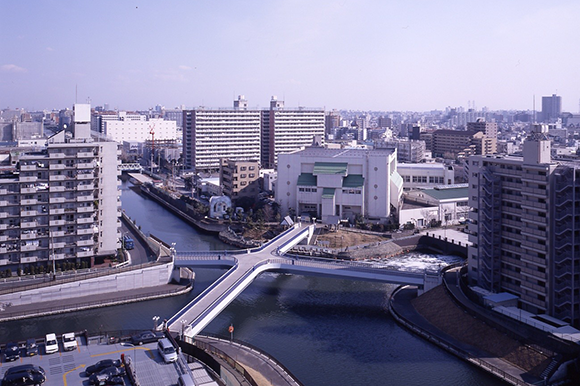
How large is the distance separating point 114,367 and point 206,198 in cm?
1446

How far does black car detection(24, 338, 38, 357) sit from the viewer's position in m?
6.90

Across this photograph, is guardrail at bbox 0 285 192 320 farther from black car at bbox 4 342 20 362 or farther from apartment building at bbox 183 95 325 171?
apartment building at bbox 183 95 325 171

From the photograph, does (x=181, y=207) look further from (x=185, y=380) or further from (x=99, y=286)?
(x=185, y=380)

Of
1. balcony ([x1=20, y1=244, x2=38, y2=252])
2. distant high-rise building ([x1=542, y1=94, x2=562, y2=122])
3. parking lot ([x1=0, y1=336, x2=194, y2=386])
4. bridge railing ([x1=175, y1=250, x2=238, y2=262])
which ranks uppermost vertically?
distant high-rise building ([x1=542, y1=94, x2=562, y2=122])

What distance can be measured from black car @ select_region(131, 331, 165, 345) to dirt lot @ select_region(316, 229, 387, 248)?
25.4 ft

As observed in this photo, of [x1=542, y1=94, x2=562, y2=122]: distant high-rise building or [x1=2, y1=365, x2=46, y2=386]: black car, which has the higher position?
[x1=542, y1=94, x2=562, y2=122]: distant high-rise building

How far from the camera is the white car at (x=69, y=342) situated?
7.03 m

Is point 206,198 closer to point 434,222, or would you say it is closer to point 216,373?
point 434,222

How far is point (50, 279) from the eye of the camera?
404 inches

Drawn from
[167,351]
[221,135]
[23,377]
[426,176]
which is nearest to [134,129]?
[221,135]

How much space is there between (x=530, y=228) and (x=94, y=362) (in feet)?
21.5

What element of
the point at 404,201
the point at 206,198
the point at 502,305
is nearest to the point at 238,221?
the point at 206,198

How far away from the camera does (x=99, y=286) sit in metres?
10.3

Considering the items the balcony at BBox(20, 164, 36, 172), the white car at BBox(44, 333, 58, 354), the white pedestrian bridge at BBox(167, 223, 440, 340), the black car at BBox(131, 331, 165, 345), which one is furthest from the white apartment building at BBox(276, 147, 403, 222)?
the white car at BBox(44, 333, 58, 354)
